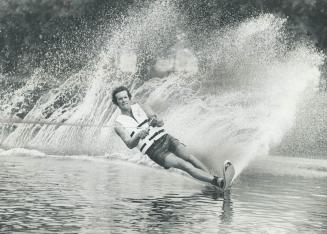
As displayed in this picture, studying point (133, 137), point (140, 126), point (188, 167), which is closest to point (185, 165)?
point (188, 167)

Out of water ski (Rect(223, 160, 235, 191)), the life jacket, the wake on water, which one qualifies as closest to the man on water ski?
the life jacket

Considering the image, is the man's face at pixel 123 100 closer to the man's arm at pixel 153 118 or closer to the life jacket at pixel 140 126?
the life jacket at pixel 140 126

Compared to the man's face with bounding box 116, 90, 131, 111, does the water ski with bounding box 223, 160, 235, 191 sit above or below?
below

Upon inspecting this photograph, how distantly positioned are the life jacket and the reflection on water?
59cm

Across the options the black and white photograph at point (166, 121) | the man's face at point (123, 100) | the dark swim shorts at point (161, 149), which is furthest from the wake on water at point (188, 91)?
the dark swim shorts at point (161, 149)

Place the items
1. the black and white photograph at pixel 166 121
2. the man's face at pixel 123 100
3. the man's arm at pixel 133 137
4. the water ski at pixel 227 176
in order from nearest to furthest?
the black and white photograph at pixel 166 121
the water ski at pixel 227 176
the man's arm at pixel 133 137
the man's face at pixel 123 100

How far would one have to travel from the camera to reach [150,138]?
49.5 feet

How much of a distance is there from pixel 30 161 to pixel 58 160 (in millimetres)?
727

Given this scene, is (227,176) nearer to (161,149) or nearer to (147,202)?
(161,149)

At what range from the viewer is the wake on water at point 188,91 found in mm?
19516

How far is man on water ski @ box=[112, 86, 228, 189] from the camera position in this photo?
14859mm

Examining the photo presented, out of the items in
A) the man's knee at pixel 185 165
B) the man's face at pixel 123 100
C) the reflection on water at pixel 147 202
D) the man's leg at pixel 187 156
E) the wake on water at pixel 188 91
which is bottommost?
the reflection on water at pixel 147 202

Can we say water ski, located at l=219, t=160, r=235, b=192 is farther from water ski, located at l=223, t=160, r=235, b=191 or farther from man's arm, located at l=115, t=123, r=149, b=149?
man's arm, located at l=115, t=123, r=149, b=149

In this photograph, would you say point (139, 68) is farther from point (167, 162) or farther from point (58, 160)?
point (167, 162)
